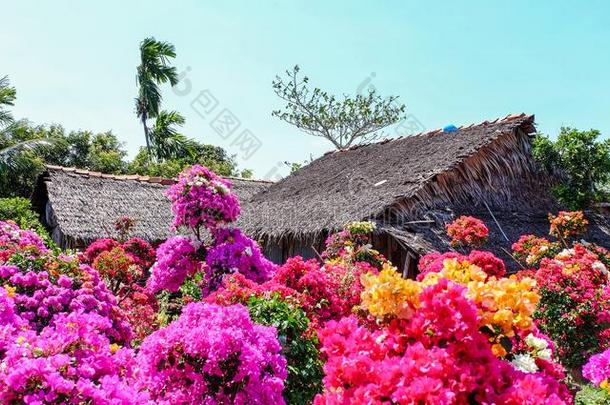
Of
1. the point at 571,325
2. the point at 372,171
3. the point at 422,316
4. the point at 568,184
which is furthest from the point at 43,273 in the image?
the point at 568,184

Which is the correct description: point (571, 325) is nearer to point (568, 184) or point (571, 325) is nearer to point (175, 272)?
point (175, 272)

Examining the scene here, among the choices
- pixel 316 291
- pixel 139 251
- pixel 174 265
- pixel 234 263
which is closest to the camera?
pixel 316 291

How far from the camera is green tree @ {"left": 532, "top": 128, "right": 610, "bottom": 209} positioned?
492 inches

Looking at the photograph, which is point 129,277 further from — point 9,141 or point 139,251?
point 9,141

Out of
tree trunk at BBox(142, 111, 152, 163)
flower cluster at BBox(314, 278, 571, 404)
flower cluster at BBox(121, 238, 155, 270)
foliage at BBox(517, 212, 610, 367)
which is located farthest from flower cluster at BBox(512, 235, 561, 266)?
tree trunk at BBox(142, 111, 152, 163)

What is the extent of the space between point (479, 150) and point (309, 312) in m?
9.48

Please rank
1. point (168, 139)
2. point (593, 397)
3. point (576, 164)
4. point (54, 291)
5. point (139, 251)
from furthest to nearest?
point (168, 139) → point (576, 164) → point (139, 251) → point (54, 291) → point (593, 397)

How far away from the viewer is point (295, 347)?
12.8 ft

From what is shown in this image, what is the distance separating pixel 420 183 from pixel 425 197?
368mm

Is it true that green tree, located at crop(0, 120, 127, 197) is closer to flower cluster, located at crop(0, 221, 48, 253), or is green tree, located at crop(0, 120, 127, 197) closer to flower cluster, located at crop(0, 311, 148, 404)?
flower cluster, located at crop(0, 221, 48, 253)

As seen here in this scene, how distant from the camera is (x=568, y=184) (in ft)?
44.0

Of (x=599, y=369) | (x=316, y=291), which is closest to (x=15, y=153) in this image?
(x=316, y=291)

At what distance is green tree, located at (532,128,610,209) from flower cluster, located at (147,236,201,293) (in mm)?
10241

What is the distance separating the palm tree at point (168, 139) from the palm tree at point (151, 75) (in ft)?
1.33
